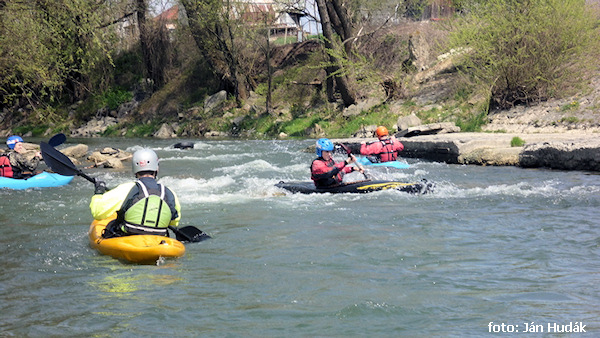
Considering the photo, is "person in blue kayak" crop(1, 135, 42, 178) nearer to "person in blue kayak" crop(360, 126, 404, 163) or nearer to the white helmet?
"person in blue kayak" crop(360, 126, 404, 163)

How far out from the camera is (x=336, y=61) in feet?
80.6

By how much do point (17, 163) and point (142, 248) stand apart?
729 centimetres

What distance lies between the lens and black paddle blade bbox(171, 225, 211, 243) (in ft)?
22.8

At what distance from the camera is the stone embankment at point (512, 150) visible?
498 inches

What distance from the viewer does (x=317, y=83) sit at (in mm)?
27609

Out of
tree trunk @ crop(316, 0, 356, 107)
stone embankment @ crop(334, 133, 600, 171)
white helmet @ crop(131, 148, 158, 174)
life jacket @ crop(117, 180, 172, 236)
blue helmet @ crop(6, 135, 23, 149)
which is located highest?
tree trunk @ crop(316, 0, 356, 107)

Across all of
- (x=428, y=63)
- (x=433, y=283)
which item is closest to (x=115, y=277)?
(x=433, y=283)

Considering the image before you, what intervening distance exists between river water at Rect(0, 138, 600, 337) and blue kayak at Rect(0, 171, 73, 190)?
1.17m

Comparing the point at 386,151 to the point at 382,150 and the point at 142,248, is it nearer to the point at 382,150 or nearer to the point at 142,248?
the point at 382,150

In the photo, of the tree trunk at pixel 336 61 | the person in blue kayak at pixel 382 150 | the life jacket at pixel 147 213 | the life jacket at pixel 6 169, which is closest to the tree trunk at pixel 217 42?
the tree trunk at pixel 336 61

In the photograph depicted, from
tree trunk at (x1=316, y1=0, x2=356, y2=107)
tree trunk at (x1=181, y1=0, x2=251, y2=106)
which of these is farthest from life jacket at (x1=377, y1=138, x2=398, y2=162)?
tree trunk at (x1=181, y1=0, x2=251, y2=106)

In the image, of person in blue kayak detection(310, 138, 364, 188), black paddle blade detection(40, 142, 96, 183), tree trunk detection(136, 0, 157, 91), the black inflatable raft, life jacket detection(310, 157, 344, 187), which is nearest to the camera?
black paddle blade detection(40, 142, 96, 183)

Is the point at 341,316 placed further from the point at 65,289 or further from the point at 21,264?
the point at 21,264

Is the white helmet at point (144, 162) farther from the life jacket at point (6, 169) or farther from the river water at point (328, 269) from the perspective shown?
the life jacket at point (6, 169)
